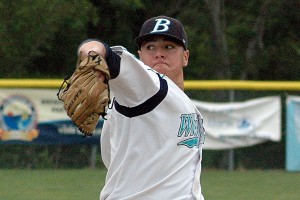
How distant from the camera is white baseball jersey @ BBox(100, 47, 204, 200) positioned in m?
3.02

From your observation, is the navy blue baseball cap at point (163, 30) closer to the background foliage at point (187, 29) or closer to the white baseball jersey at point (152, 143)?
the white baseball jersey at point (152, 143)

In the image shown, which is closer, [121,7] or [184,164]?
[184,164]

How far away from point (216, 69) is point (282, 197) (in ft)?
31.8

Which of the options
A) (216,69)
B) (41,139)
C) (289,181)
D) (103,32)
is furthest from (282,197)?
(103,32)

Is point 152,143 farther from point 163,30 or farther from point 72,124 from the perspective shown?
point 72,124

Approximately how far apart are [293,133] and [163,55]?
819 centimetres

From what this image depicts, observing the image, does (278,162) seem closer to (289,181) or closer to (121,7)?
(289,181)

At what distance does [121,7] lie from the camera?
18.9m

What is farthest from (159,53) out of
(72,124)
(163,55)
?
(72,124)

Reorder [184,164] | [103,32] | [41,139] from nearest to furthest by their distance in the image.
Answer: [184,164] → [41,139] → [103,32]

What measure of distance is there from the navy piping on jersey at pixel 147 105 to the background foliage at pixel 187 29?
44.0 ft

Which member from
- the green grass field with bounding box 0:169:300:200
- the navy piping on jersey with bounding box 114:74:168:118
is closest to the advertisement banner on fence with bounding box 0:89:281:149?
the green grass field with bounding box 0:169:300:200

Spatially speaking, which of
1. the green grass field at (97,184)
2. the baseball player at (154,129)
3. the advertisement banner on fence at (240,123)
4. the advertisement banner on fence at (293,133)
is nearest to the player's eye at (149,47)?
the baseball player at (154,129)

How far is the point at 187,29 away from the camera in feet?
63.3
